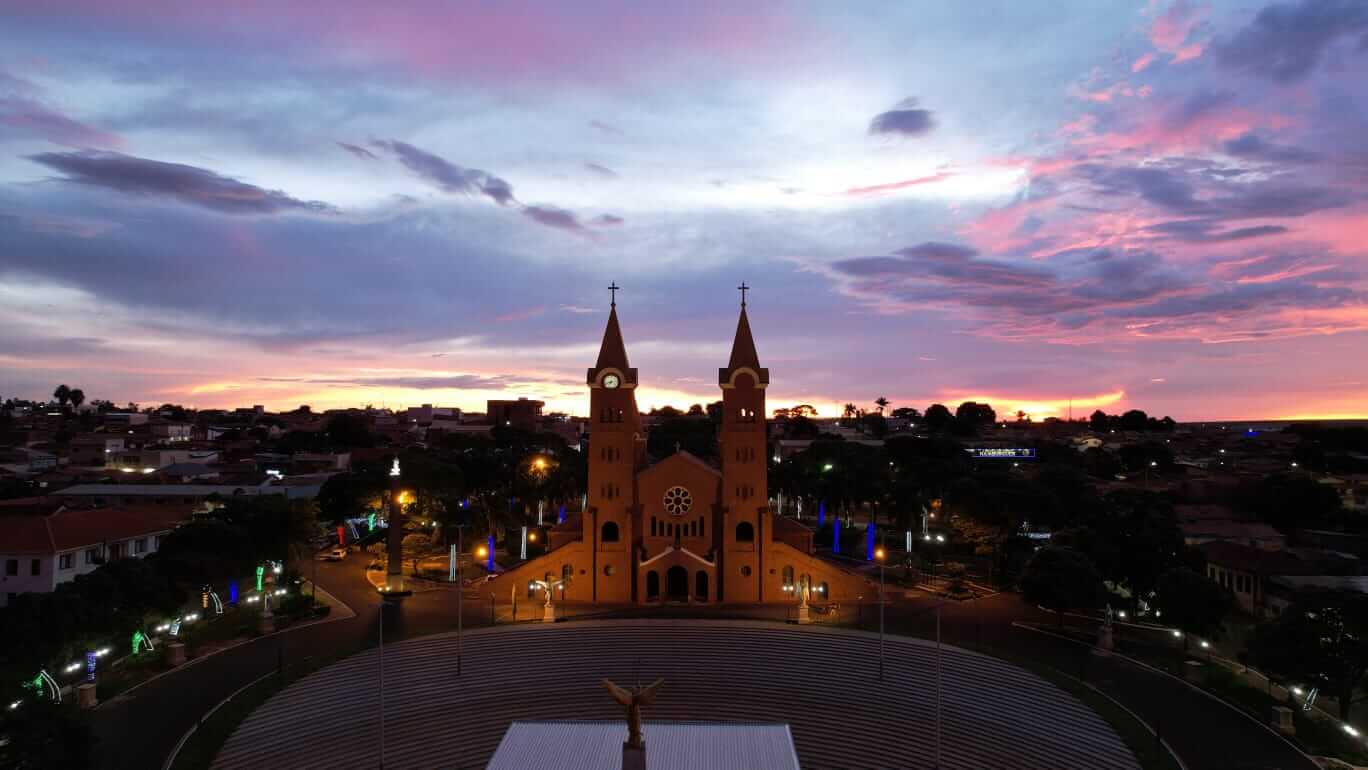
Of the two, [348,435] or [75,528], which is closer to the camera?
[75,528]

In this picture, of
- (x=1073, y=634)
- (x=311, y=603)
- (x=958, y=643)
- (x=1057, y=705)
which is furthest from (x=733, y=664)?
(x=311, y=603)

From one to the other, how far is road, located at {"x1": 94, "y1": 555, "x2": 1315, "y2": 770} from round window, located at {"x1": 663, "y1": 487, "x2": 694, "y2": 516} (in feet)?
22.9

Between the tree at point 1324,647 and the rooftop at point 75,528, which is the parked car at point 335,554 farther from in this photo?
the tree at point 1324,647

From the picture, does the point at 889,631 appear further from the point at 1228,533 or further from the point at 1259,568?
the point at 1228,533

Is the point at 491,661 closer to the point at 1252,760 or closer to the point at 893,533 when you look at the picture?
the point at 1252,760

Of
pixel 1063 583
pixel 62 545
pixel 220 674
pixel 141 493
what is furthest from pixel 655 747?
pixel 141 493

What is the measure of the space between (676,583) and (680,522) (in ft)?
13.4

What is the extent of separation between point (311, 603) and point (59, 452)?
94214 mm

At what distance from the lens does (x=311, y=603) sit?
5072cm

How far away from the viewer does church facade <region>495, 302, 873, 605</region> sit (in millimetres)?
53125

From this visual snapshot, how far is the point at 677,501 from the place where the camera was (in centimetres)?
5484

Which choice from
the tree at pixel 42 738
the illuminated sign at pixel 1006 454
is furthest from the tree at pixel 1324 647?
the illuminated sign at pixel 1006 454

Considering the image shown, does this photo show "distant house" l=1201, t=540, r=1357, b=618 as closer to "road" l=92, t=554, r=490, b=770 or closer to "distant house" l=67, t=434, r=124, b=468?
"road" l=92, t=554, r=490, b=770

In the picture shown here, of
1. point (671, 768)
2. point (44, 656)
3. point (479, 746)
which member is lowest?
point (479, 746)
